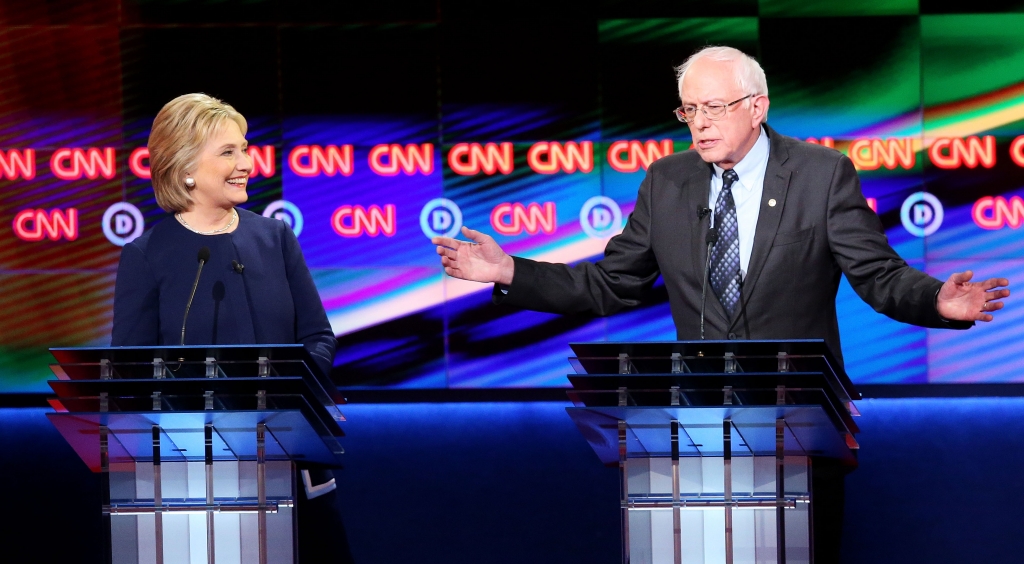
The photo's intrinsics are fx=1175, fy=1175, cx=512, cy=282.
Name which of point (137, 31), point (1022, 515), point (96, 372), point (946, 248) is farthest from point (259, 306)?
point (946, 248)

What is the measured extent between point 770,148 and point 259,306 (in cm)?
121

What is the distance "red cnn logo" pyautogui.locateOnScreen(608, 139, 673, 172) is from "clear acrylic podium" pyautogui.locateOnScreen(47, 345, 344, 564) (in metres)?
5.02

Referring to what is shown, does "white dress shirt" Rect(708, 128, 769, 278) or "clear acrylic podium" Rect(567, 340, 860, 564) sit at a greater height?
"white dress shirt" Rect(708, 128, 769, 278)

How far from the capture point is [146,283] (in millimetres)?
2641

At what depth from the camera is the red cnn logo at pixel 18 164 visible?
7.05 metres

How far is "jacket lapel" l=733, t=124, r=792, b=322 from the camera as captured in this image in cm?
252

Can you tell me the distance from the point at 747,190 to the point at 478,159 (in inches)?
176

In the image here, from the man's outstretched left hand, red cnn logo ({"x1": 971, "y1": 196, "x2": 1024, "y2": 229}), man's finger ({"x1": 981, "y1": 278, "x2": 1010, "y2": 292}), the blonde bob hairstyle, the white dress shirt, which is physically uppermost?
red cnn logo ({"x1": 971, "y1": 196, "x2": 1024, "y2": 229})

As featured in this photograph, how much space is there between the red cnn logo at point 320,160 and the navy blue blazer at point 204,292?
4290mm

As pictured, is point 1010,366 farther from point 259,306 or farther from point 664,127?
point 259,306

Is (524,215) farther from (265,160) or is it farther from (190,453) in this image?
(190,453)

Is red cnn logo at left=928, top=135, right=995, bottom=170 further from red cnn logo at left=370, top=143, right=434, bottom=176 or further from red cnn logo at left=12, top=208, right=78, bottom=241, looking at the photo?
red cnn logo at left=12, top=208, right=78, bottom=241

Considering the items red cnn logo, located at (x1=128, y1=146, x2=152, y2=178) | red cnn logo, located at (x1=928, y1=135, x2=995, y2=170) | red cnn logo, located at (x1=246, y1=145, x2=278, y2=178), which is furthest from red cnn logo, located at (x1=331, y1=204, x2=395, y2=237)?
red cnn logo, located at (x1=928, y1=135, x2=995, y2=170)

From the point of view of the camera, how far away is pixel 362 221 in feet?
23.0
